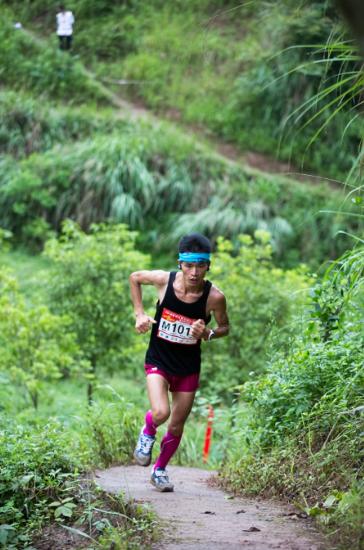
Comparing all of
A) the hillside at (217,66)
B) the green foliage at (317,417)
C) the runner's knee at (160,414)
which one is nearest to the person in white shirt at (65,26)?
the hillside at (217,66)

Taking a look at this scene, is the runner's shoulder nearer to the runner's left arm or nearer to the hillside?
the runner's left arm

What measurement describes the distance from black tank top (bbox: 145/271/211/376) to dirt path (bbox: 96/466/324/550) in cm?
92

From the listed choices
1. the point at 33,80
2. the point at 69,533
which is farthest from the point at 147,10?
the point at 69,533

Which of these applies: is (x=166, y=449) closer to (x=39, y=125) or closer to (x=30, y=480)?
(x=30, y=480)

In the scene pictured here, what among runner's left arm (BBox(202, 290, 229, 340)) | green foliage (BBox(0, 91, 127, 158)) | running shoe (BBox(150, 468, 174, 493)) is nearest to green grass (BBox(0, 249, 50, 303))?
green foliage (BBox(0, 91, 127, 158))

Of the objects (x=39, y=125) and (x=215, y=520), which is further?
(x=39, y=125)

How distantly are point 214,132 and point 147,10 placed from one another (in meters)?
7.73

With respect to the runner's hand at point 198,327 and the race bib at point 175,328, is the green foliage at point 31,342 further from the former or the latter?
the runner's hand at point 198,327

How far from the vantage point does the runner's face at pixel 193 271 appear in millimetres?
6113

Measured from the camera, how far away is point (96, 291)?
13.2m

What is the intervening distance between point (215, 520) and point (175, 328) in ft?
5.20

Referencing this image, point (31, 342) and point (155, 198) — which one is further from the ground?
point (155, 198)

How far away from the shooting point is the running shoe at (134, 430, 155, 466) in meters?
6.41

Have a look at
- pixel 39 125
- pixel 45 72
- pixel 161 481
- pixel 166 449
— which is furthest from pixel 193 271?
pixel 45 72
